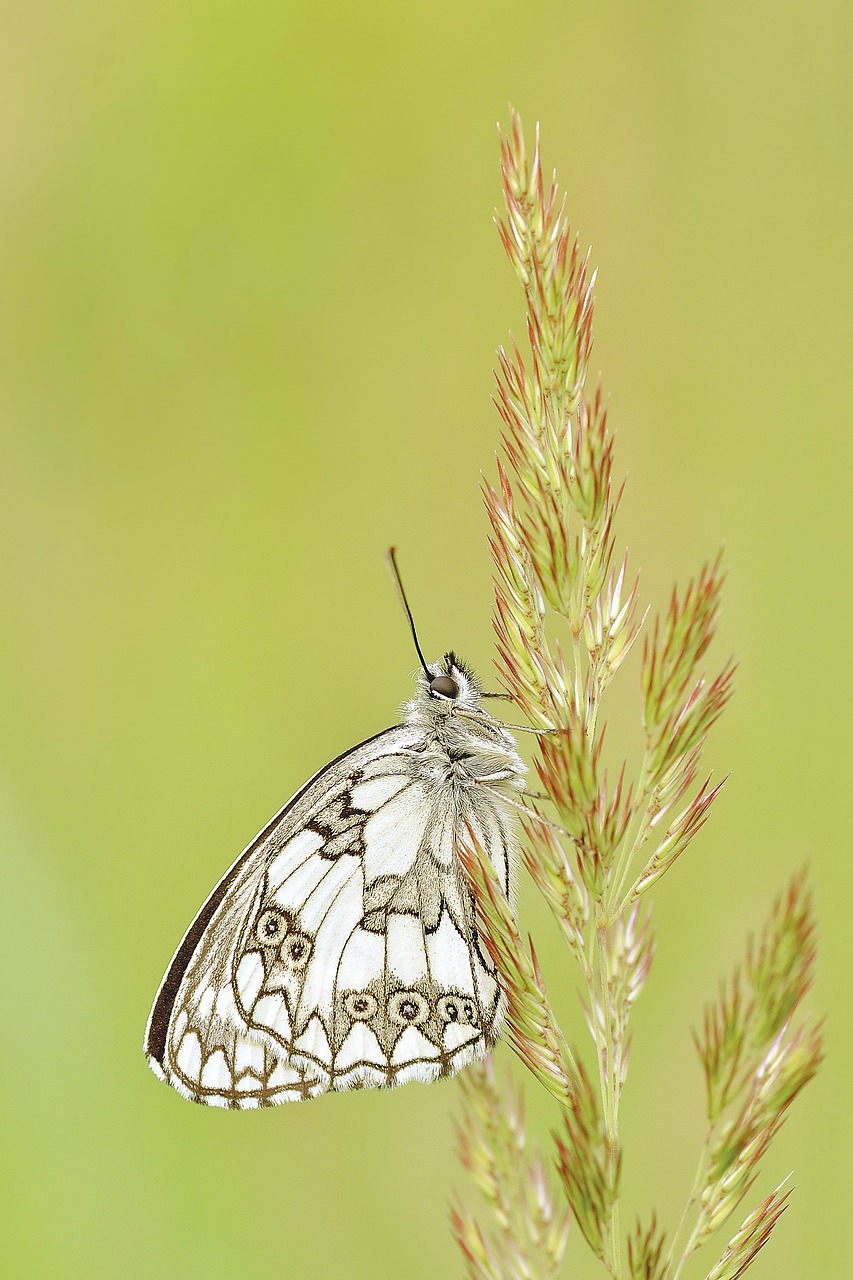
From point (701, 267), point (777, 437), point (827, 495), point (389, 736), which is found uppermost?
point (701, 267)

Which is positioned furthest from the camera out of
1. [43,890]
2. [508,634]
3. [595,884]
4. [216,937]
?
[43,890]

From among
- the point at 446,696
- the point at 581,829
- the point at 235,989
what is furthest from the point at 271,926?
the point at 581,829

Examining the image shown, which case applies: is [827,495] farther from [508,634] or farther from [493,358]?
[508,634]

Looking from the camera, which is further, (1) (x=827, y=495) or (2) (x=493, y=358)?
(2) (x=493, y=358)

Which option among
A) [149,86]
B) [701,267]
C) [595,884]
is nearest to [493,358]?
[701,267]

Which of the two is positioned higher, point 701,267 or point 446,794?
point 701,267

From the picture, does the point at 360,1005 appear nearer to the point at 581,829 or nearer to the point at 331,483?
the point at 581,829

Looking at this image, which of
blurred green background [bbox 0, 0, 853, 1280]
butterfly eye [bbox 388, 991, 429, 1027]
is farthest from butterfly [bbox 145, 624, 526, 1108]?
blurred green background [bbox 0, 0, 853, 1280]

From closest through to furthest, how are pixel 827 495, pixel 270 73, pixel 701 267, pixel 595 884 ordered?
pixel 595 884, pixel 827 495, pixel 701 267, pixel 270 73
